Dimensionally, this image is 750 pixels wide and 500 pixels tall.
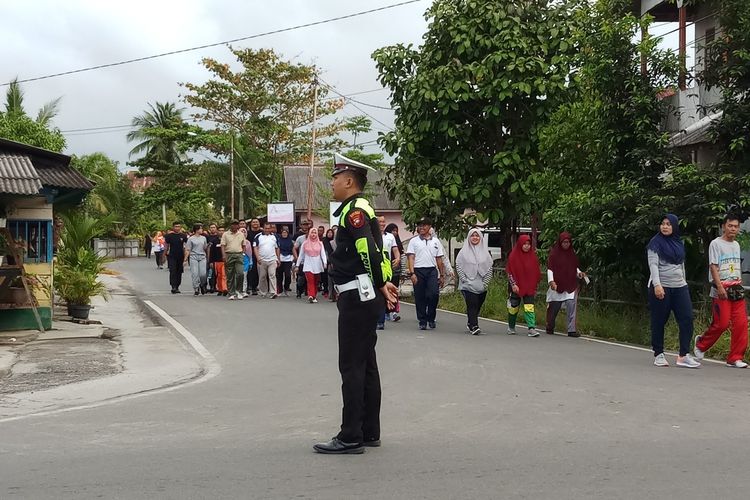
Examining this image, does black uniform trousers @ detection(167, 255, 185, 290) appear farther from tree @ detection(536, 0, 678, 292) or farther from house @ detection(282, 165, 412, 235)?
house @ detection(282, 165, 412, 235)

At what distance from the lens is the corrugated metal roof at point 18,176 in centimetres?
1191

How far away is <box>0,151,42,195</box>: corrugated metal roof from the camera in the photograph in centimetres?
1191

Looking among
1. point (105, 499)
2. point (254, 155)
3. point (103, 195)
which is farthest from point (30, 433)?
point (103, 195)

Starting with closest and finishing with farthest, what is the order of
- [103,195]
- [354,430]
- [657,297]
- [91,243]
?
1. [354,430]
2. [657,297]
3. [91,243]
4. [103,195]

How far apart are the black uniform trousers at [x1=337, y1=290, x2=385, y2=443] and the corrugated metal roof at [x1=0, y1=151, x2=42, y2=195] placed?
694 centimetres

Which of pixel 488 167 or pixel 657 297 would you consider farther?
pixel 488 167

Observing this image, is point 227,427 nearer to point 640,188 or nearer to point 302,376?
point 302,376

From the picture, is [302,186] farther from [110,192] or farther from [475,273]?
[475,273]

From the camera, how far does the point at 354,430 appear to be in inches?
247

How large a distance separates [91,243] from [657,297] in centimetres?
1056

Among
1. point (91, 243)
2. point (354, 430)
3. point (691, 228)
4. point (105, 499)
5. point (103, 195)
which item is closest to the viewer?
point (105, 499)

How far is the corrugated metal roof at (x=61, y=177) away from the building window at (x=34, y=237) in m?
0.69

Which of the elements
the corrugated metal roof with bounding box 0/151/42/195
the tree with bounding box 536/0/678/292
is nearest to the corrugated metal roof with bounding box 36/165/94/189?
the corrugated metal roof with bounding box 0/151/42/195

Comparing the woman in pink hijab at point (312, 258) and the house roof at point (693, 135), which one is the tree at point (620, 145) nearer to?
the house roof at point (693, 135)
